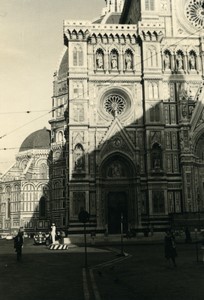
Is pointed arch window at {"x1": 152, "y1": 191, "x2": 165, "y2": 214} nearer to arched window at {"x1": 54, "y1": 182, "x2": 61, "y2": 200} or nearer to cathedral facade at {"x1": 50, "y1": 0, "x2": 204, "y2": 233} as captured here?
cathedral facade at {"x1": 50, "y1": 0, "x2": 204, "y2": 233}

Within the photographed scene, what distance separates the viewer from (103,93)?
43.2 metres

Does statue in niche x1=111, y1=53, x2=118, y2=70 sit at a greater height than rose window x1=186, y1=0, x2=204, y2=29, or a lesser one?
lesser

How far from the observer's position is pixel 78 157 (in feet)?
135

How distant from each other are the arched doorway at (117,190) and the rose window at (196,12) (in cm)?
1721

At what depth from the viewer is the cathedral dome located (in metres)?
92.1

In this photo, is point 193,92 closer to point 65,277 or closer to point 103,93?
point 103,93

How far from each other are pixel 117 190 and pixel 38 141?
174 feet

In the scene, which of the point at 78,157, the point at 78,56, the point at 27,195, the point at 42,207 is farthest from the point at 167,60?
the point at 27,195

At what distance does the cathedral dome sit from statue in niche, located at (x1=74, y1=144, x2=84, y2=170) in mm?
50049

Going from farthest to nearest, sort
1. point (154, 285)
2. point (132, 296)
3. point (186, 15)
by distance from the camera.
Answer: point (186, 15) → point (154, 285) → point (132, 296)

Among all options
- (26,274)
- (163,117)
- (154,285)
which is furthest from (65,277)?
(163,117)

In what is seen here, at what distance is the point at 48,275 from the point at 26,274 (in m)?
1.00

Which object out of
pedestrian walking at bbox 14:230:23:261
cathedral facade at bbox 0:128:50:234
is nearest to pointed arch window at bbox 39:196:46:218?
cathedral facade at bbox 0:128:50:234

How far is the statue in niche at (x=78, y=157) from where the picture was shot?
134 feet
